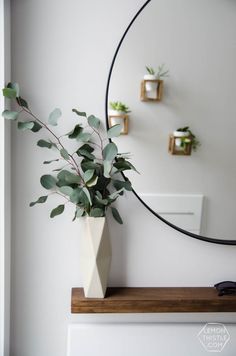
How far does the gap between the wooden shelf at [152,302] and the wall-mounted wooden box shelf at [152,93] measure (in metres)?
0.70

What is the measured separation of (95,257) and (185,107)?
2.01 ft

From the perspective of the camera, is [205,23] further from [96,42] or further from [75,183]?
[75,183]

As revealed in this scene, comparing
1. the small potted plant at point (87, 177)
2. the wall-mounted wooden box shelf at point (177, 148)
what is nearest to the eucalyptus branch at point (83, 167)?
the small potted plant at point (87, 177)

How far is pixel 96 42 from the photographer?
107 cm

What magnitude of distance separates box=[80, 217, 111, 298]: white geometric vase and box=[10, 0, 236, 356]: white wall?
9cm

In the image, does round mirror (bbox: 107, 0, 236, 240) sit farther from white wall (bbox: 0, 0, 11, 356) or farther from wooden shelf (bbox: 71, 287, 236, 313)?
white wall (bbox: 0, 0, 11, 356)

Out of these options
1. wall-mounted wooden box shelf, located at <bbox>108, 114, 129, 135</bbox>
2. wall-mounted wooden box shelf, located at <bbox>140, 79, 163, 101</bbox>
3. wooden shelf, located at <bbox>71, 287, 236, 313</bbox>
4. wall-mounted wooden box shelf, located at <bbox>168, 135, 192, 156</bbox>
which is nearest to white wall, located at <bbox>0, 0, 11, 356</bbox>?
wooden shelf, located at <bbox>71, 287, 236, 313</bbox>

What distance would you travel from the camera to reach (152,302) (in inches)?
43.5

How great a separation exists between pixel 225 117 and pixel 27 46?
74 centimetres

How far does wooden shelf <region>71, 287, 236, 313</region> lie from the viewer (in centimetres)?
108

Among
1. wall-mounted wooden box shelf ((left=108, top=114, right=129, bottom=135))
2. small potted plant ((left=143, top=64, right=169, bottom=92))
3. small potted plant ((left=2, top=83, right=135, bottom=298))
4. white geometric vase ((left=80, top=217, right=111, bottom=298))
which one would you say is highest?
small potted plant ((left=143, top=64, right=169, bottom=92))

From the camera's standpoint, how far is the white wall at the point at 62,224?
106 centimetres

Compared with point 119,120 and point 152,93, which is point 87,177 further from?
point 152,93

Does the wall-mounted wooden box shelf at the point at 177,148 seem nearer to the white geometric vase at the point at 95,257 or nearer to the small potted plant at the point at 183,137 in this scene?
the small potted plant at the point at 183,137
